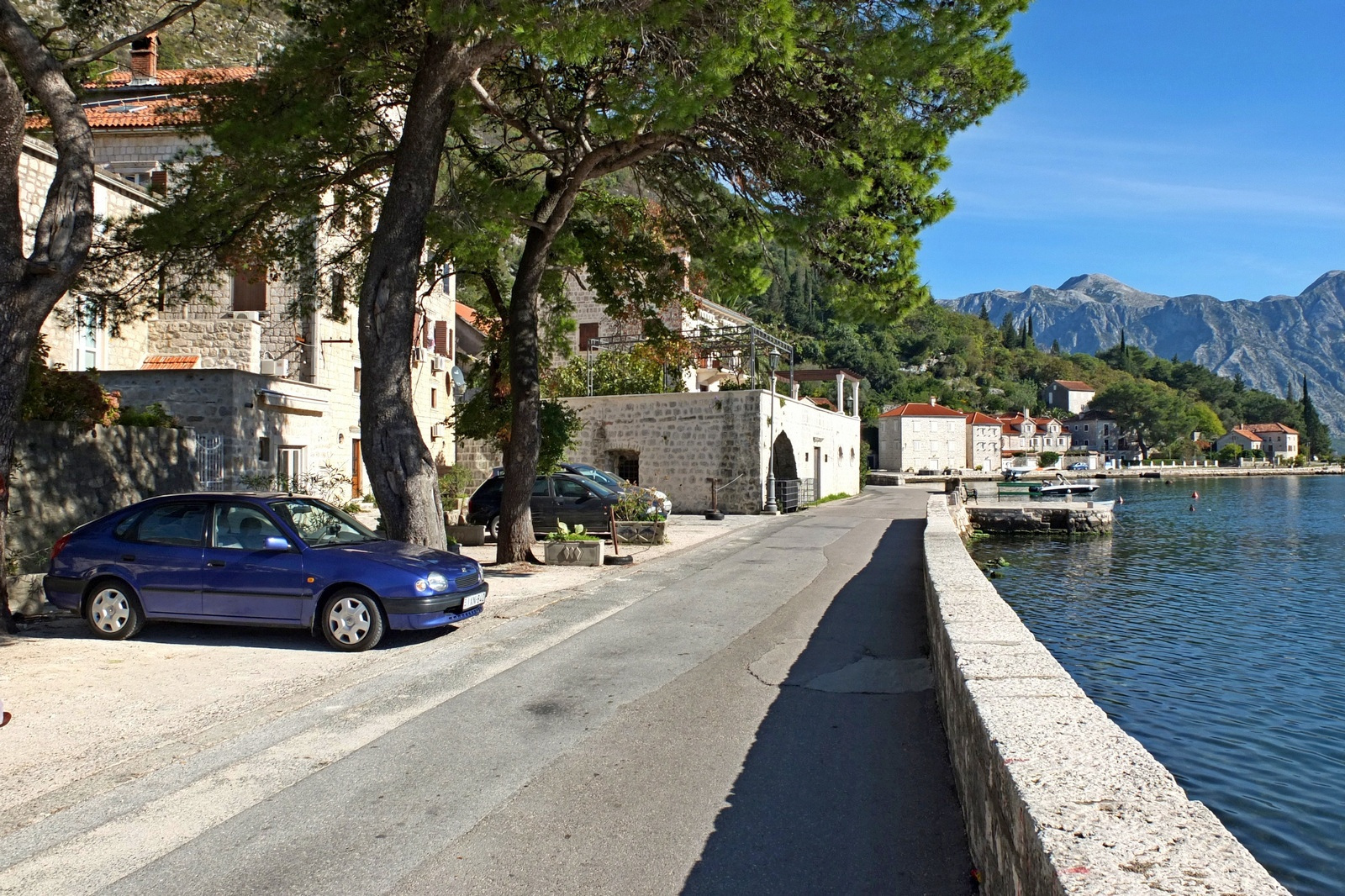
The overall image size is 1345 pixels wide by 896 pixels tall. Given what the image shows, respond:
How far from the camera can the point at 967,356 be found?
509ft

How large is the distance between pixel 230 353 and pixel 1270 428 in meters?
171

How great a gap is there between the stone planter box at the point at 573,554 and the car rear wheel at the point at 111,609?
23.7ft

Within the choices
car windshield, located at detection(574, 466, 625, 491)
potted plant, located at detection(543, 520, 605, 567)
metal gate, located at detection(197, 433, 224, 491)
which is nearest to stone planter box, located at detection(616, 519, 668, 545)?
car windshield, located at detection(574, 466, 625, 491)

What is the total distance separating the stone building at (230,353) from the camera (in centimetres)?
1797

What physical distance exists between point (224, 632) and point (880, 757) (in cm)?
711

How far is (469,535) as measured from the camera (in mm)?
19375

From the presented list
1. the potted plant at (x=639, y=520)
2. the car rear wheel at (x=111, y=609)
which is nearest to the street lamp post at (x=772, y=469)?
the potted plant at (x=639, y=520)

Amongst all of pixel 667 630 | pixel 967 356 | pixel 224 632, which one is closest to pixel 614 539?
pixel 667 630

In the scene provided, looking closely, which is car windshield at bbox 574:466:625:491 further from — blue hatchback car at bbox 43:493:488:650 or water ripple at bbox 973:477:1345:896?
blue hatchback car at bbox 43:493:488:650

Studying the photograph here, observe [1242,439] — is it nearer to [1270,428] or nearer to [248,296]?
[1270,428]

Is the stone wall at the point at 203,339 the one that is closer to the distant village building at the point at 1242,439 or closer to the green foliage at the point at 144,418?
the green foliage at the point at 144,418

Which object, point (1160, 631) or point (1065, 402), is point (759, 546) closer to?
point (1160, 631)

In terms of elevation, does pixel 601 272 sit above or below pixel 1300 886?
above

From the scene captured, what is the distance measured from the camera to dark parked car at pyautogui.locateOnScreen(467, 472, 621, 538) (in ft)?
66.0
